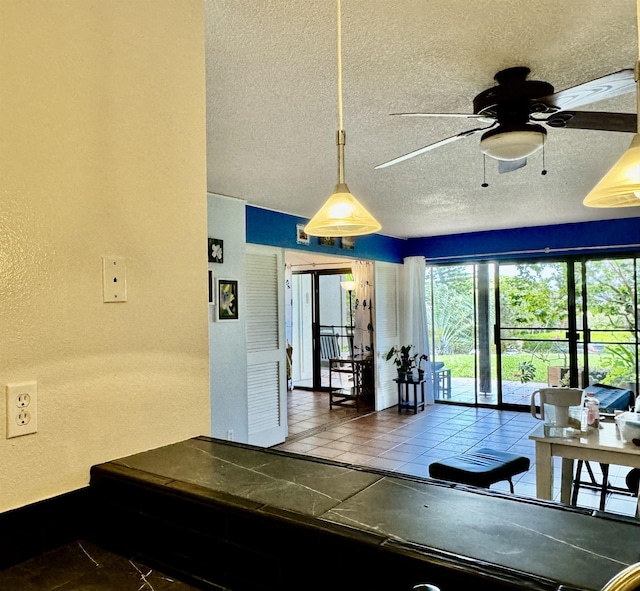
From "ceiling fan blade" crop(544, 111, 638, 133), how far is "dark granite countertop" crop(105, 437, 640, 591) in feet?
5.68

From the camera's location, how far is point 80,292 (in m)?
1.22

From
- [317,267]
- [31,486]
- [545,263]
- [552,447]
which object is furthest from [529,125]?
[317,267]

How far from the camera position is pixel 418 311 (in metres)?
7.29

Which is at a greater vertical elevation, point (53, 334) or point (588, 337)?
point (53, 334)

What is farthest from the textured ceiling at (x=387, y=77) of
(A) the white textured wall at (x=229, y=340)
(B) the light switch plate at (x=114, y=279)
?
(B) the light switch plate at (x=114, y=279)

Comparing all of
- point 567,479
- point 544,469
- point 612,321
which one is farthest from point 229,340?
point 612,321

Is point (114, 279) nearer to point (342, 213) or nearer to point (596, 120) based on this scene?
point (342, 213)

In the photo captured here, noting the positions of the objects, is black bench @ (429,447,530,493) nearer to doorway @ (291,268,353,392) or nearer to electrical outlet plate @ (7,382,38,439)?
electrical outlet plate @ (7,382,38,439)

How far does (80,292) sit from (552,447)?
8.70ft

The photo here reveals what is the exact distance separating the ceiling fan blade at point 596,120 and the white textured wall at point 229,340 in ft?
9.57

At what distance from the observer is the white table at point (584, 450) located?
260 cm

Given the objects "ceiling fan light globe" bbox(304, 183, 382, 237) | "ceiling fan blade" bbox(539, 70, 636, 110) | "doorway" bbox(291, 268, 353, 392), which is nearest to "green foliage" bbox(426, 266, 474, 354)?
"doorway" bbox(291, 268, 353, 392)

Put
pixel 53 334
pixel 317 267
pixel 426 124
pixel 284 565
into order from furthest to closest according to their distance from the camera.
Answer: pixel 317 267 < pixel 426 124 < pixel 53 334 < pixel 284 565

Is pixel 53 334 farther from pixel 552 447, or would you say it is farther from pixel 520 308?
pixel 520 308
